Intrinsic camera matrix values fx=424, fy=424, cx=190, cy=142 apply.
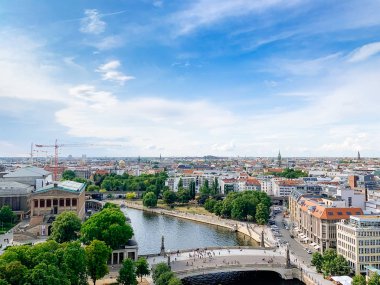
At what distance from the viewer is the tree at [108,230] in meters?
Result: 65.1

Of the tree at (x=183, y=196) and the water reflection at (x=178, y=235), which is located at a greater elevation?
the tree at (x=183, y=196)

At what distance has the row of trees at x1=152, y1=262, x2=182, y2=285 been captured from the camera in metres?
49.8

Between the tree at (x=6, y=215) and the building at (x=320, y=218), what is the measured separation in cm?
6559

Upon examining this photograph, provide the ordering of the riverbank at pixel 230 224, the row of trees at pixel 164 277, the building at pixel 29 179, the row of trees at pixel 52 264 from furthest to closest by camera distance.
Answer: the building at pixel 29 179 → the riverbank at pixel 230 224 → the row of trees at pixel 164 277 → the row of trees at pixel 52 264

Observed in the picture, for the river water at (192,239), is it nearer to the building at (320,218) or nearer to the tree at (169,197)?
the building at (320,218)

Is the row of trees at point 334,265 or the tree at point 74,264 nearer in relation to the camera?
the tree at point 74,264

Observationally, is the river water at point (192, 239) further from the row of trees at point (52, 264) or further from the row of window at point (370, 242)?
the row of trees at point (52, 264)

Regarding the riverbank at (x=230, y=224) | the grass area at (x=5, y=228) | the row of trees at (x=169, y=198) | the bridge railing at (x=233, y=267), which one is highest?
the row of trees at (x=169, y=198)

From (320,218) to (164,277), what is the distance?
37.9 meters

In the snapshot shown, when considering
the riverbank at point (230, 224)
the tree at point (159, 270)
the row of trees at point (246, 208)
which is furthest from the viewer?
the row of trees at point (246, 208)

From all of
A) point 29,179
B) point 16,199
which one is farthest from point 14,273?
point 29,179

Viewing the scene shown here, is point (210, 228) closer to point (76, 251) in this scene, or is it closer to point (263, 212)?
point (263, 212)

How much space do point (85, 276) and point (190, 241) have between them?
4206cm

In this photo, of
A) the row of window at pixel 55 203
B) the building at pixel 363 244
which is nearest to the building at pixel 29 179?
the row of window at pixel 55 203
